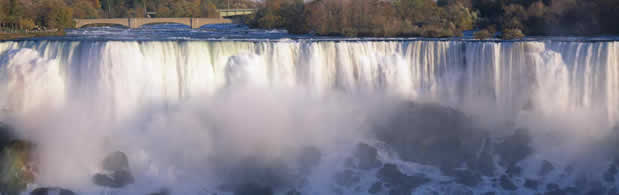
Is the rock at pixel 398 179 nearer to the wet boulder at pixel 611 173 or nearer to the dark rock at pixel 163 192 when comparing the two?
the wet boulder at pixel 611 173

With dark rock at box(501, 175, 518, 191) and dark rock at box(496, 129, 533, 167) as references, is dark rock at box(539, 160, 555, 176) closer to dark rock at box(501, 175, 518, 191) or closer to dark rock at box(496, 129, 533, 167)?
dark rock at box(496, 129, 533, 167)

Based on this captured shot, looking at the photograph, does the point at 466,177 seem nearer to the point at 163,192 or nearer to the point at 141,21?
the point at 163,192

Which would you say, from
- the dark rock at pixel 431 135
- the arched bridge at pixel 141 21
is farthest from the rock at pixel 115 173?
the arched bridge at pixel 141 21

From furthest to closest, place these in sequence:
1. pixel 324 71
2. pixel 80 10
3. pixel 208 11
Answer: pixel 208 11 → pixel 80 10 → pixel 324 71

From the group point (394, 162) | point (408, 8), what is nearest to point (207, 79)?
point (394, 162)

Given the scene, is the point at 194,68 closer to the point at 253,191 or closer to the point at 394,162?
the point at 253,191

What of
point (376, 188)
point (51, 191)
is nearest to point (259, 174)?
point (376, 188)

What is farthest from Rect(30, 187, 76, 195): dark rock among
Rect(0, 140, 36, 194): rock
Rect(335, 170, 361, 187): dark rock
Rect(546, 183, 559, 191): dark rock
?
Rect(546, 183, 559, 191): dark rock

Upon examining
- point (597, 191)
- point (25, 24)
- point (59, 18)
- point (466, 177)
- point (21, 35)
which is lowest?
point (597, 191)
